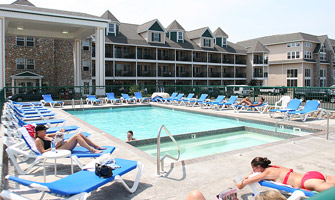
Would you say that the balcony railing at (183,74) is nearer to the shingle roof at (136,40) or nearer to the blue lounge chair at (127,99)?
the shingle roof at (136,40)

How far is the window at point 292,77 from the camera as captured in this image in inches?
2000

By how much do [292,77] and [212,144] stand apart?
4757 centimetres

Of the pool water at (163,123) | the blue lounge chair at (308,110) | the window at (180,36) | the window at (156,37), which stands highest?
the window at (180,36)

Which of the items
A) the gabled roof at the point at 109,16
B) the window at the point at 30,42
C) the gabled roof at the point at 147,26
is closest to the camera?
the window at the point at 30,42

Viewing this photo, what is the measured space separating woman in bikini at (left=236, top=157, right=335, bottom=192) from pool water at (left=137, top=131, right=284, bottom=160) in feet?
12.9

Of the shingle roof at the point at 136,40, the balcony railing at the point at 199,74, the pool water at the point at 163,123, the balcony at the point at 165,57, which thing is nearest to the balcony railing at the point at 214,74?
the balcony railing at the point at 199,74

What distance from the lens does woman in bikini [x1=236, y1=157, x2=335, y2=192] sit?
3.62m

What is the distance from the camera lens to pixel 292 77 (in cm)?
5116

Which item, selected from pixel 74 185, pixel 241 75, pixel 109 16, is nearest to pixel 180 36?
pixel 109 16

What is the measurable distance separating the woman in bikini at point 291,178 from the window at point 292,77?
170 feet

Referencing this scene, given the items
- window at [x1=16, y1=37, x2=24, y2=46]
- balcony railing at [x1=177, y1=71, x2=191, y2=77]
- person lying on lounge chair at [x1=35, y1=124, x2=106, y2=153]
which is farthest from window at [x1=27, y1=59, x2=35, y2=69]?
person lying on lounge chair at [x1=35, y1=124, x2=106, y2=153]

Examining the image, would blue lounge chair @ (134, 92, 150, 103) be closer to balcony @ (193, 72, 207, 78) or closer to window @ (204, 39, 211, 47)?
balcony @ (193, 72, 207, 78)

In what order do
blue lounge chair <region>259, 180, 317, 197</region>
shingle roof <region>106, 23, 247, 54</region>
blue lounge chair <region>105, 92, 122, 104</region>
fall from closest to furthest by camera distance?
blue lounge chair <region>259, 180, 317, 197</region>, blue lounge chair <region>105, 92, 122, 104</region>, shingle roof <region>106, 23, 247, 54</region>

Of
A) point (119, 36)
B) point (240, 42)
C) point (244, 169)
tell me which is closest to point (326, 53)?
point (240, 42)
